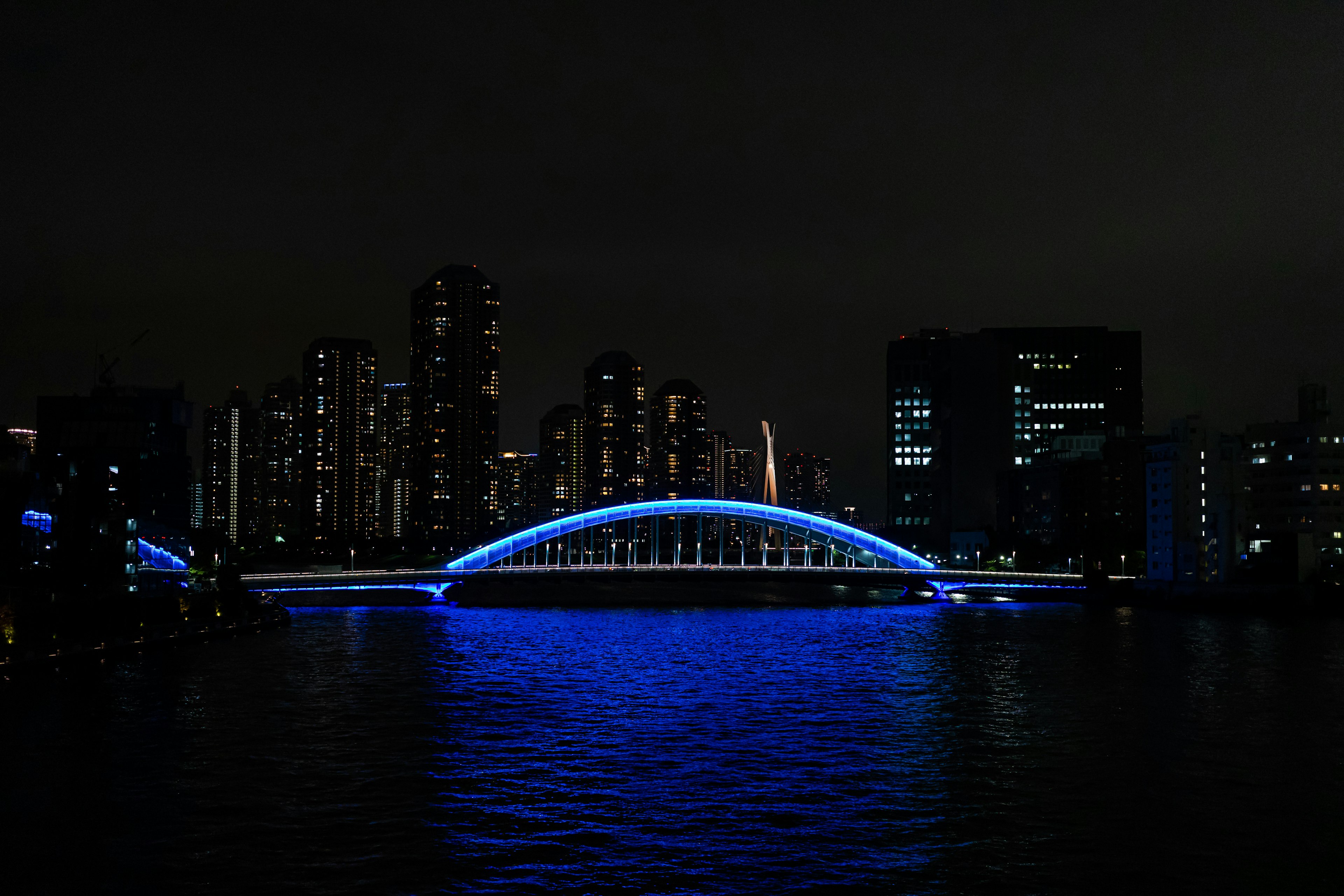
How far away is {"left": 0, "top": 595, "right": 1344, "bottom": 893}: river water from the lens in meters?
22.9

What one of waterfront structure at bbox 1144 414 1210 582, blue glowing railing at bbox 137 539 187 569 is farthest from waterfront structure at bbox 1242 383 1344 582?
blue glowing railing at bbox 137 539 187 569

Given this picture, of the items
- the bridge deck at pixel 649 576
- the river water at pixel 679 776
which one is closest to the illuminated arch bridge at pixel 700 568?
the bridge deck at pixel 649 576

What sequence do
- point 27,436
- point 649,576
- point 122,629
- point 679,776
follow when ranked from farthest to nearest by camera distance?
point 27,436 < point 649,576 < point 122,629 < point 679,776

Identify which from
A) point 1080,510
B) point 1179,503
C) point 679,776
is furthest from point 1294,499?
point 679,776

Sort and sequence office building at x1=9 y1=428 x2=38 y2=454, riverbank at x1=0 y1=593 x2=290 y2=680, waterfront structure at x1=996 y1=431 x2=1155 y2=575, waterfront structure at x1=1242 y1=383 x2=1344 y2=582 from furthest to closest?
office building at x1=9 y1=428 x2=38 y2=454 → waterfront structure at x1=996 y1=431 x2=1155 y2=575 → waterfront structure at x1=1242 y1=383 x2=1344 y2=582 → riverbank at x1=0 y1=593 x2=290 y2=680

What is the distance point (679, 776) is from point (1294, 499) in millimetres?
97762

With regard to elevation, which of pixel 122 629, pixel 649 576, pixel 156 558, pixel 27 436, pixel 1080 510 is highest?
pixel 27 436

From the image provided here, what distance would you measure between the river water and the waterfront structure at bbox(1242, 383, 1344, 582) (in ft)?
164

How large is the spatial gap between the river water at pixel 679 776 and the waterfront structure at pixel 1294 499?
4985 centimetres

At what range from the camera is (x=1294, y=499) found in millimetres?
110125

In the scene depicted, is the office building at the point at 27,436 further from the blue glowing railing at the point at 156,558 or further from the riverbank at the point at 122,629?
the riverbank at the point at 122,629

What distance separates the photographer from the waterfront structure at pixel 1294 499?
104m

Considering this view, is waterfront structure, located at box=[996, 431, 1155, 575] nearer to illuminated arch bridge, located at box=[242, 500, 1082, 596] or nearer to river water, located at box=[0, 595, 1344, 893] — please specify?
illuminated arch bridge, located at box=[242, 500, 1082, 596]

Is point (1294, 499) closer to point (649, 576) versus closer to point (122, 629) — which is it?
point (649, 576)
